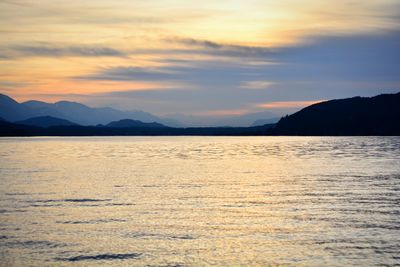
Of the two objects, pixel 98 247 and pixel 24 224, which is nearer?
pixel 98 247

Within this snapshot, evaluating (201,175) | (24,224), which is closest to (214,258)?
(24,224)

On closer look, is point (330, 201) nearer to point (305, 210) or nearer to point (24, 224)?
point (305, 210)

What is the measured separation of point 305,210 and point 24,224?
25.4 metres

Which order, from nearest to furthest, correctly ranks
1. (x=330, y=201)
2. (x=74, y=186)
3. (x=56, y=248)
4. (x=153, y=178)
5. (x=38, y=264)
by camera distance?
(x=38, y=264), (x=56, y=248), (x=330, y=201), (x=74, y=186), (x=153, y=178)

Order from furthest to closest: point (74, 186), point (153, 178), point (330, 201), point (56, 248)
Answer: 1. point (153, 178)
2. point (74, 186)
3. point (330, 201)
4. point (56, 248)

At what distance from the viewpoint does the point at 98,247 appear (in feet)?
111

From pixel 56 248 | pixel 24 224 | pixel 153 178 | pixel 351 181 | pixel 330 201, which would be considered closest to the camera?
pixel 56 248

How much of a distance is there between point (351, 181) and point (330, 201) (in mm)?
22971

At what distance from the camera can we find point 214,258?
103 ft

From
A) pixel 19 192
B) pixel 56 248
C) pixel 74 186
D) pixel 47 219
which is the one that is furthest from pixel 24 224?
pixel 74 186

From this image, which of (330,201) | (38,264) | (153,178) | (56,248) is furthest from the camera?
(153,178)

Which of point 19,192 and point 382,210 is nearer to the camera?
point 382,210

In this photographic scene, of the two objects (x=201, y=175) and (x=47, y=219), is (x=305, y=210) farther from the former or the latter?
(x=201, y=175)

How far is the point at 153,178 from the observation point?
3290 inches
